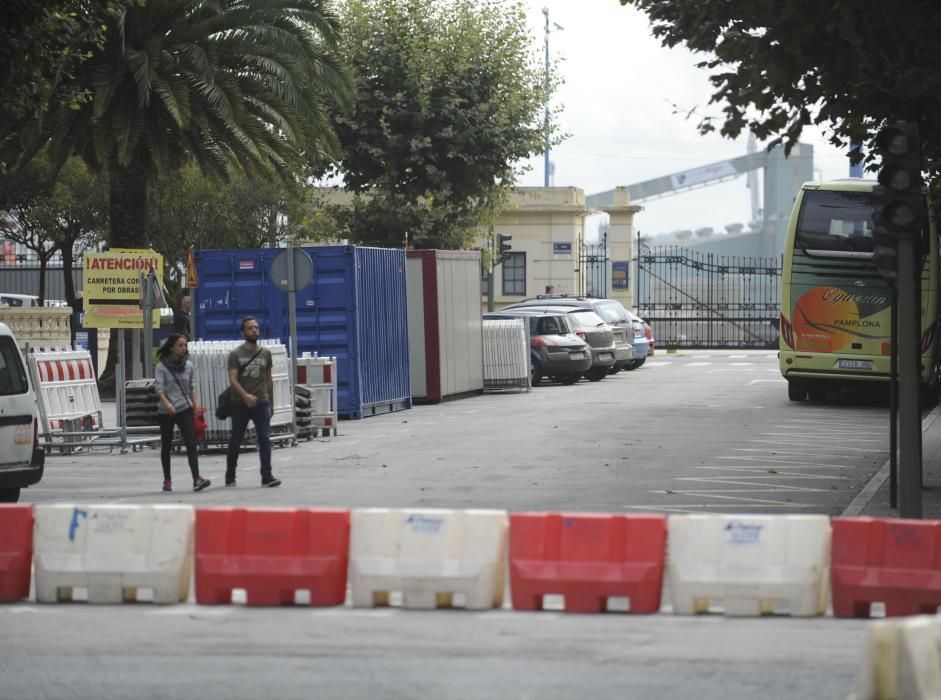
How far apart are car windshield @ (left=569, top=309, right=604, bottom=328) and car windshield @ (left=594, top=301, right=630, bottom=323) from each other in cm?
118

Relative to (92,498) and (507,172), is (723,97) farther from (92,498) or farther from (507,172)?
(507,172)

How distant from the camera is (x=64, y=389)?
20.9 meters

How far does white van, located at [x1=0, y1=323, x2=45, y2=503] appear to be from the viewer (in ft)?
46.8

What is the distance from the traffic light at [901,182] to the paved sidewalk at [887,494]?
9.45ft

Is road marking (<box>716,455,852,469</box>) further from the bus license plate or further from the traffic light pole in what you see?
the bus license plate

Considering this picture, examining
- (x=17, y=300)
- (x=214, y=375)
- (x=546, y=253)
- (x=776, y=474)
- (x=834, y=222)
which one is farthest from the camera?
(x=546, y=253)

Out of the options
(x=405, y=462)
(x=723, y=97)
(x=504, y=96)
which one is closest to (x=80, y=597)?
(x=723, y=97)

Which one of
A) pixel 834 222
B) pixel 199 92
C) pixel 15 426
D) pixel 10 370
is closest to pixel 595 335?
pixel 834 222

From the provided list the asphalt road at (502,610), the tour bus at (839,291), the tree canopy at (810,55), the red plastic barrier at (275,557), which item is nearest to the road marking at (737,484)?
the asphalt road at (502,610)

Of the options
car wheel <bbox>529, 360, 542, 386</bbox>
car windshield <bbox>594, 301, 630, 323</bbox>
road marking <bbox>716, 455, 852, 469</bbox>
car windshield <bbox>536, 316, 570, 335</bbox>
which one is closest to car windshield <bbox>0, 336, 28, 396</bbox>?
road marking <bbox>716, 455, 852, 469</bbox>

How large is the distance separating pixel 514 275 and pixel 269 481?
42.6 m

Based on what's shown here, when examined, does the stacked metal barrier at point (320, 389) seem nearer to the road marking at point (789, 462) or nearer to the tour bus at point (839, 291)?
the road marking at point (789, 462)

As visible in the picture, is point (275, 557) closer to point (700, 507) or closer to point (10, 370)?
point (700, 507)

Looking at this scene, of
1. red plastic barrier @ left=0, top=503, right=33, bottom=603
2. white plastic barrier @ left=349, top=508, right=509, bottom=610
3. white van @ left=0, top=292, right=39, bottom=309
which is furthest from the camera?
white van @ left=0, top=292, right=39, bottom=309
